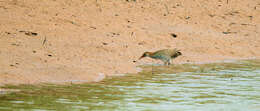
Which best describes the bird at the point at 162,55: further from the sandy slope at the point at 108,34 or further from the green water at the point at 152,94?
the green water at the point at 152,94

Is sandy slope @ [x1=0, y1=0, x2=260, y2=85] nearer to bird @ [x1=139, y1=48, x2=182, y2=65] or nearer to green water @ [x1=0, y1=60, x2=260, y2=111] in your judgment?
bird @ [x1=139, y1=48, x2=182, y2=65]

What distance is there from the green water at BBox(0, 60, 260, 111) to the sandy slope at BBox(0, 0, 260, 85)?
783 millimetres

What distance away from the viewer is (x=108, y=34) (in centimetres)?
1453

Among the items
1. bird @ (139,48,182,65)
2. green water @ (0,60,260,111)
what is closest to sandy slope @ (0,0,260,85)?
bird @ (139,48,182,65)

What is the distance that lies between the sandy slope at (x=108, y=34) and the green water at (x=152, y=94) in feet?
2.57

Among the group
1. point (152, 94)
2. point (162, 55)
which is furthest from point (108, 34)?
point (152, 94)

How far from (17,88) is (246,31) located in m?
9.72

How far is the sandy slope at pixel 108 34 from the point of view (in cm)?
1108

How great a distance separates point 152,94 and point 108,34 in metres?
5.53

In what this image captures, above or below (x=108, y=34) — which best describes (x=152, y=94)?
below

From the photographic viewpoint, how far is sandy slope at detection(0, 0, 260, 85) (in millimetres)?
11078

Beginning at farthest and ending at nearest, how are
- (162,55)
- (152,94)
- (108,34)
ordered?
(108,34)
(162,55)
(152,94)

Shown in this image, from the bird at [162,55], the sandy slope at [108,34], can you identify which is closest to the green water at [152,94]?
the sandy slope at [108,34]

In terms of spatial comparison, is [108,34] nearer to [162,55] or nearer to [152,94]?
[162,55]
